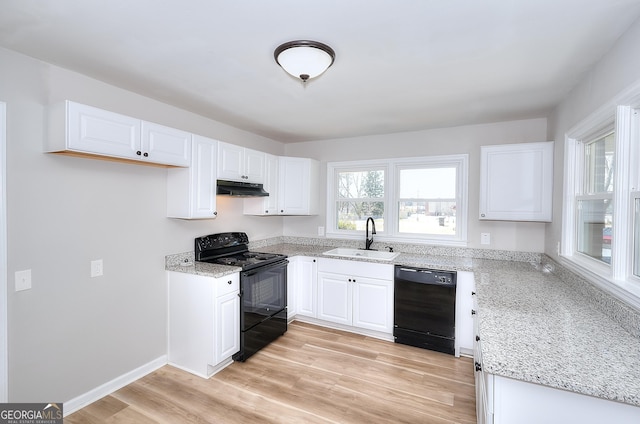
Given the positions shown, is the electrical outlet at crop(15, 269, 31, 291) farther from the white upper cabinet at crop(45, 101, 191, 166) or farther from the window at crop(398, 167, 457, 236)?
the window at crop(398, 167, 457, 236)

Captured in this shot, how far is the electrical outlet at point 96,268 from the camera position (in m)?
2.27

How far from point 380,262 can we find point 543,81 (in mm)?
2097

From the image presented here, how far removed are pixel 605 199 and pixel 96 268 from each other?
3.60m

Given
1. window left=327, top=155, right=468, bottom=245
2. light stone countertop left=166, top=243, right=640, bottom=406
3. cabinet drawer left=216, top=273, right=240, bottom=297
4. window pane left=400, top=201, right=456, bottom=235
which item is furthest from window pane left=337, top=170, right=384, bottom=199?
cabinet drawer left=216, top=273, right=240, bottom=297

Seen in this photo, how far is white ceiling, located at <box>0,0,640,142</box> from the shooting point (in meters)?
1.41

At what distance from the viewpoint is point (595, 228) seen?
2131 mm

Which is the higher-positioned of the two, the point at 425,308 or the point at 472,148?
the point at 472,148

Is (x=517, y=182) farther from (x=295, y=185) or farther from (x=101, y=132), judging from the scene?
(x=101, y=132)

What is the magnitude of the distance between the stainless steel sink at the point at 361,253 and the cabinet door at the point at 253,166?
1.23 meters

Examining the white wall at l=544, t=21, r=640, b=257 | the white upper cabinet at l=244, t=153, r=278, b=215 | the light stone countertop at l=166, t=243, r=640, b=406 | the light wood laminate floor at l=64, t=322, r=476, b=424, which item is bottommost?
the light wood laminate floor at l=64, t=322, r=476, b=424

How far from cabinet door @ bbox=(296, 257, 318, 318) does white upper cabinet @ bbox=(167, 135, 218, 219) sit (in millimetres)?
1370

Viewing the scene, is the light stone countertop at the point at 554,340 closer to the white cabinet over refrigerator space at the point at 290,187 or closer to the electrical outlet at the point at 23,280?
the white cabinet over refrigerator space at the point at 290,187

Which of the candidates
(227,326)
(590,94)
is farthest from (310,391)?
(590,94)

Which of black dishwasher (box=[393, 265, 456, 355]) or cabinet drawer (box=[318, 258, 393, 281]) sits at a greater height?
→ cabinet drawer (box=[318, 258, 393, 281])
